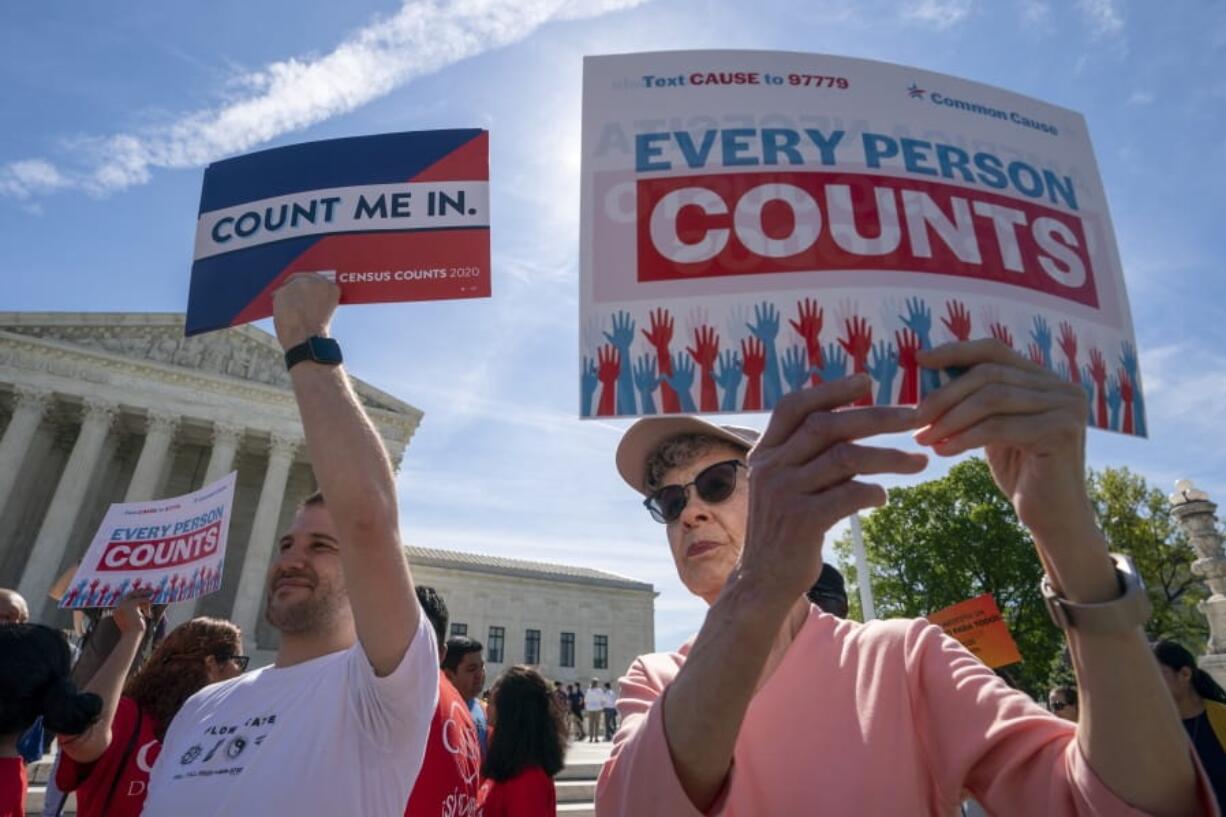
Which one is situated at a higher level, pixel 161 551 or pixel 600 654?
pixel 161 551

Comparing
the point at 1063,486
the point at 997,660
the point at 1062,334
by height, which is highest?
the point at 1062,334

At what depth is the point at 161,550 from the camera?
6320mm

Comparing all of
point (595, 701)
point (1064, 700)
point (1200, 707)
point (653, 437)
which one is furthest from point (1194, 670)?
point (595, 701)

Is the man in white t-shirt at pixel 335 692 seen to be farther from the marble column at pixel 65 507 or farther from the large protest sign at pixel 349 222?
the marble column at pixel 65 507

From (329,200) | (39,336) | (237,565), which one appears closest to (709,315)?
(329,200)

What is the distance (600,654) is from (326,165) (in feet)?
145

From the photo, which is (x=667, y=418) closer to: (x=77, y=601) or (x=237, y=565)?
(x=77, y=601)

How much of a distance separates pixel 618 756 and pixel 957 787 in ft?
2.01

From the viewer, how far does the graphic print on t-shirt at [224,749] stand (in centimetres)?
206

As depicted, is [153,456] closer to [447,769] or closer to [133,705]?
[133,705]

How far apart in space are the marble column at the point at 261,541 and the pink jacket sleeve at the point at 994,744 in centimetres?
3076

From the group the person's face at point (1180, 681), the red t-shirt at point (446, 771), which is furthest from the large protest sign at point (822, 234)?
the person's face at point (1180, 681)

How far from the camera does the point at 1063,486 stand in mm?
1062

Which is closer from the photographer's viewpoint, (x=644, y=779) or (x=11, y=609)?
(x=644, y=779)
